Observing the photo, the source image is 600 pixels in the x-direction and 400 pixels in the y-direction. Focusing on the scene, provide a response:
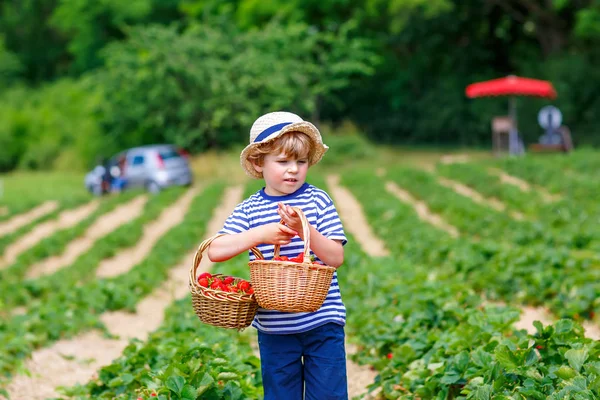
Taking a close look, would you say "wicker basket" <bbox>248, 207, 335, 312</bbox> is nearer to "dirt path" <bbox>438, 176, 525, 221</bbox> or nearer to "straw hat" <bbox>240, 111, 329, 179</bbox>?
"straw hat" <bbox>240, 111, 329, 179</bbox>

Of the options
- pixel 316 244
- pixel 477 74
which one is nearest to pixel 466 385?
pixel 316 244

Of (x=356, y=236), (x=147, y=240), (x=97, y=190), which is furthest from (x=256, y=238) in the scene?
(x=97, y=190)

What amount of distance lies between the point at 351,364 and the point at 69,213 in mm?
16667

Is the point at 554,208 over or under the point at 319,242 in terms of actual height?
under

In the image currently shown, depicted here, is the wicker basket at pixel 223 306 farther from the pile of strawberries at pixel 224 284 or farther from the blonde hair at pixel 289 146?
the blonde hair at pixel 289 146

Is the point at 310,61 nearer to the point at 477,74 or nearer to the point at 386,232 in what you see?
the point at 477,74

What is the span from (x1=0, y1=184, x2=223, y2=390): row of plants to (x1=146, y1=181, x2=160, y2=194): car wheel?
1006cm

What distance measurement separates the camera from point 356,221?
55.8 feet

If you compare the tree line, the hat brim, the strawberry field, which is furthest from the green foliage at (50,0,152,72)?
the hat brim

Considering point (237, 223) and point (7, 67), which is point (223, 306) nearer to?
point (237, 223)

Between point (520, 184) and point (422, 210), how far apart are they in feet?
8.79

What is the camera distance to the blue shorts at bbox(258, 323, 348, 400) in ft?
12.0

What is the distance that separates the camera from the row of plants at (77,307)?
689 cm

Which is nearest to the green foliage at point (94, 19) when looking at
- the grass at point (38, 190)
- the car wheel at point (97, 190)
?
the grass at point (38, 190)
